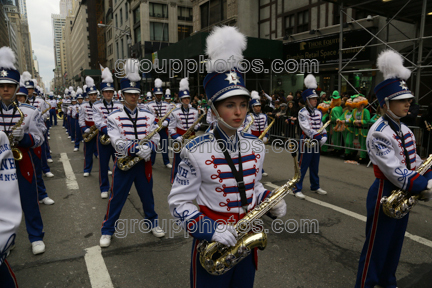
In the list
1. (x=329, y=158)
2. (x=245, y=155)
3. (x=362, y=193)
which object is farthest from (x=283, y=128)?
(x=245, y=155)

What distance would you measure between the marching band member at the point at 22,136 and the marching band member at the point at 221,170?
3.02 m

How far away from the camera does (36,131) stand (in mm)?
4633

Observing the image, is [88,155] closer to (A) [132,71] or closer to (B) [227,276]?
(A) [132,71]

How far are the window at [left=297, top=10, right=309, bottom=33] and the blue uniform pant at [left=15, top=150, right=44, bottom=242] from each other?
697 inches

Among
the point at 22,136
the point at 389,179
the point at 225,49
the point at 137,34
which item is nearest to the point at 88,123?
the point at 22,136

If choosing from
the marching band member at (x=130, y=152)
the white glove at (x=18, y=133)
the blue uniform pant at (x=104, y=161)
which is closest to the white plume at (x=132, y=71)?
the marching band member at (x=130, y=152)

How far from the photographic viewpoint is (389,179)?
10.1 feet

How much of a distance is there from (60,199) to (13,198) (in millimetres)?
5395

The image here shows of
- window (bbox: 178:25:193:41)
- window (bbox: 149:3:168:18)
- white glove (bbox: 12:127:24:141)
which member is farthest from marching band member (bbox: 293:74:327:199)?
window (bbox: 178:25:193:41)

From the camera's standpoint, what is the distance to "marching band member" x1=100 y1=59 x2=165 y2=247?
15.0 ft

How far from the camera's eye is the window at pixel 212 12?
2334 cm

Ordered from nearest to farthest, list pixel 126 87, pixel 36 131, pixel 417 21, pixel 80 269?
pixel 80 269, pixel 36 131, pixel 126 87, pixel 417 21

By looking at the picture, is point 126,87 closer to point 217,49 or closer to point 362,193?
point 217,49

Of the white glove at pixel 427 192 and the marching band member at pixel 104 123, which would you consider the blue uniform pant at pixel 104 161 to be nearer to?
the marching band member at pixel 104 123
